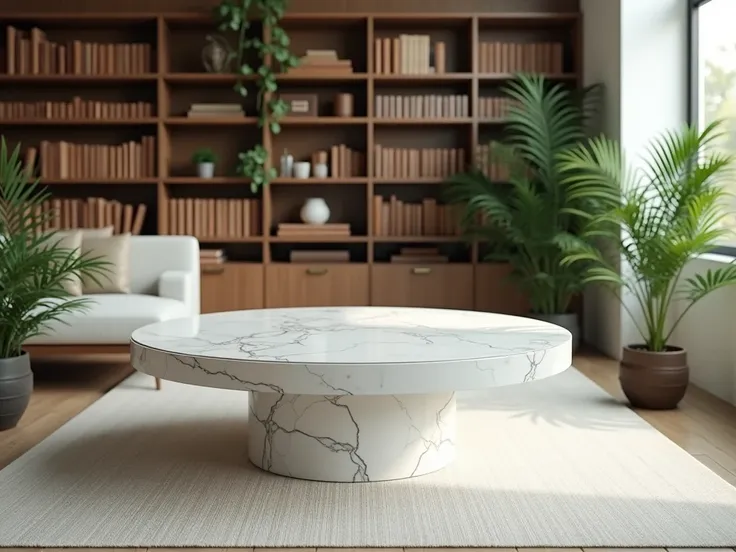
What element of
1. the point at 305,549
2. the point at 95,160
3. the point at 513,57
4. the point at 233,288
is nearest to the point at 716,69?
the point at 513,57

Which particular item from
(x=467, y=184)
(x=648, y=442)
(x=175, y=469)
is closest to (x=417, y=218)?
(x=467, y=184)

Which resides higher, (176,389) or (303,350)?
(303,350)

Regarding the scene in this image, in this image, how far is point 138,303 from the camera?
199 inches

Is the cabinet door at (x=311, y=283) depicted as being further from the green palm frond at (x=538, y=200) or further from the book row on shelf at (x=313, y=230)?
the green palm frond at (x=538, y=200)

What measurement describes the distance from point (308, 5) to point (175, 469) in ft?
14.1

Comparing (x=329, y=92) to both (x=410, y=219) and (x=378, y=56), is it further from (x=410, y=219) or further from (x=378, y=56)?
(x=410, y=219)

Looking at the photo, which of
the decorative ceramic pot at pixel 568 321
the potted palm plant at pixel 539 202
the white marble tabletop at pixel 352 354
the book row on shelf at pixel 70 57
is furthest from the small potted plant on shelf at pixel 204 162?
the white marble tabletop at pixel 352 354

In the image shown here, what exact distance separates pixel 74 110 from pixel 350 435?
14.2 ft

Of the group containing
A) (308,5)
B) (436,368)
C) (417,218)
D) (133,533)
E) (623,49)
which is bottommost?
(133,533)

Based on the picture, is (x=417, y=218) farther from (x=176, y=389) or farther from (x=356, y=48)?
(x=176, y=389)

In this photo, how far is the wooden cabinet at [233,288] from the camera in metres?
6.65

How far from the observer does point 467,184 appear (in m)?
6.31

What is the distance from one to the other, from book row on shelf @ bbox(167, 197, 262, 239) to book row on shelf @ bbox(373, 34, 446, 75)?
1.28 meters

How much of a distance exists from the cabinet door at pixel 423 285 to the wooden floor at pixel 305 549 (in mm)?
1076
